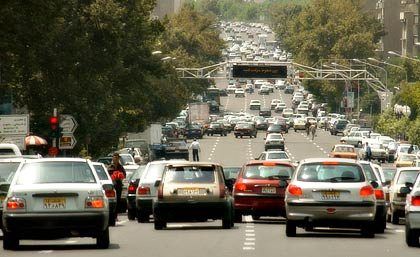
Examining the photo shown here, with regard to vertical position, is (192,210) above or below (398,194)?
above

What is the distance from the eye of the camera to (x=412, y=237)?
27766mm

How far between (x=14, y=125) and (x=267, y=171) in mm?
21764

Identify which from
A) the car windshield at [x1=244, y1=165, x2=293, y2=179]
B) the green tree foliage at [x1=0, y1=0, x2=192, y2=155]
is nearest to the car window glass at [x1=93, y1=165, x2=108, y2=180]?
the car windshield at [x1=244, y1=165, x2=293, y2=179]

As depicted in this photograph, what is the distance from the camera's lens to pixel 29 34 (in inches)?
2151

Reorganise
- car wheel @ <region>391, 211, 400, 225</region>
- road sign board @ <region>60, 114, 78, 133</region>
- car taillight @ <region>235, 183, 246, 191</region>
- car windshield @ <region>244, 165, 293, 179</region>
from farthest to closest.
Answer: road sign board @ <region>60, 114, 78, 133</region>
car wheel @ <region>391, 211, 400, 225</region>
car windshield @ <region>244, 165, 293, 179</region>
car taillight @ <region>235, 183, 246, 191</region>

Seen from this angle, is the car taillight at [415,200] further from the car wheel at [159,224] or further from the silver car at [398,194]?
the silver car at [398,194]

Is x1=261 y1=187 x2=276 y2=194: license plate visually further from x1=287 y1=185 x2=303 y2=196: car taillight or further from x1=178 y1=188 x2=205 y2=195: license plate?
x1=287 y1=185 x2=303 y2=196: car taillight

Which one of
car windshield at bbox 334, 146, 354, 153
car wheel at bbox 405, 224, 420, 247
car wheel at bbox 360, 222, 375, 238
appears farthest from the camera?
car windshield at bbox 334, 146, 354, 153

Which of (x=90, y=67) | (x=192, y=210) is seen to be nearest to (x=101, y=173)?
(x=192, y=210)

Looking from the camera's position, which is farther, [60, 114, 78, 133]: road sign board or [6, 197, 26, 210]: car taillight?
[60, 114, 78, 133]: road sign board

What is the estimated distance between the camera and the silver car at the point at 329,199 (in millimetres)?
30469

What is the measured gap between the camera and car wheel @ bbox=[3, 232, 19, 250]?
2639cm

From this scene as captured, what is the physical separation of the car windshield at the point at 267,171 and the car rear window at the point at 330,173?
6.31 metres

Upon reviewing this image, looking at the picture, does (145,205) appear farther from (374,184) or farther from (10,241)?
(10,241)
